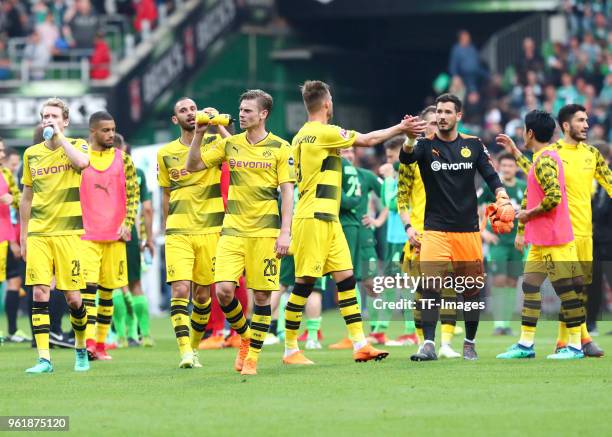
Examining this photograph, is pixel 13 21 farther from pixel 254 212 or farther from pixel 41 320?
pixel 254 212

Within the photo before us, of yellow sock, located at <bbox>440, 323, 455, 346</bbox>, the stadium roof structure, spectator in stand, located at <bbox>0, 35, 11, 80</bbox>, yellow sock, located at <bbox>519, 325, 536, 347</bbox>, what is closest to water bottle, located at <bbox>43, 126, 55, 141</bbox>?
yellow sock, located at <bbox>440, 323, 455, 346</bbox>

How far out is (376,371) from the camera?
11.9 meters

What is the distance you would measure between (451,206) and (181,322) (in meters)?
2.61

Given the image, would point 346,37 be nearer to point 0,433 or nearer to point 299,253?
point 299,253

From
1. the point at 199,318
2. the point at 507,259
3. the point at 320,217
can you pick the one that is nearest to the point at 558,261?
the point at 320,217

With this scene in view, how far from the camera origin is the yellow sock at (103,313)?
565 inches

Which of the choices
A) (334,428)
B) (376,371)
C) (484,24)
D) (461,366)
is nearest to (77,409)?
(334,428)

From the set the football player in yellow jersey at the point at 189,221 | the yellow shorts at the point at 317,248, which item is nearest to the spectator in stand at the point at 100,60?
the football player in yellow jersey at the point at 189,221

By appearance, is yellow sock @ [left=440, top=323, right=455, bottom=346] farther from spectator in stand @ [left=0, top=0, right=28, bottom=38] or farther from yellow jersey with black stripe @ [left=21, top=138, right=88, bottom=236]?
spectator in stand @ [left=0, top=0, right=28, bottom=38]

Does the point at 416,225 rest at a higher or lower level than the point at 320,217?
lower

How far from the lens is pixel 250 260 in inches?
470

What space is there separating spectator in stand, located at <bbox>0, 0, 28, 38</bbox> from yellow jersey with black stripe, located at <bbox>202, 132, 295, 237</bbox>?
2145 cm

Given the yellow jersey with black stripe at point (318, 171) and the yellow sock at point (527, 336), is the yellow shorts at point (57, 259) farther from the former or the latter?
the yellow sock at point (527, 336)

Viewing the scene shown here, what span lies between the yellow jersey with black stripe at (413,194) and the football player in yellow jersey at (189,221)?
1.74 meters
